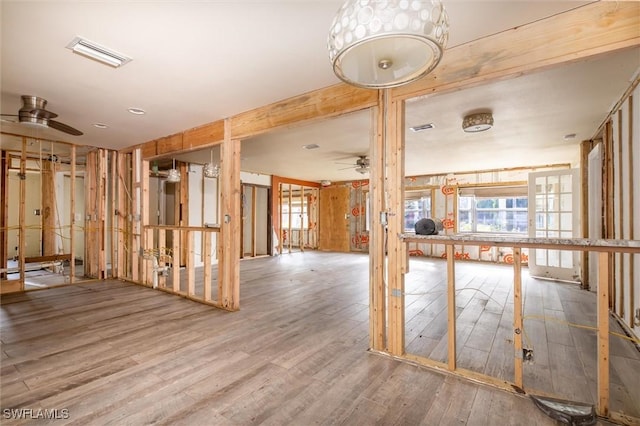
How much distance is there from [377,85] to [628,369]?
2.96 meters

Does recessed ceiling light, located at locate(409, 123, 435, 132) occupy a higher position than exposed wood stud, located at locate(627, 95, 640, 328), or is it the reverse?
recessed ceiling light, located at locate(409, 123, 435, 132)

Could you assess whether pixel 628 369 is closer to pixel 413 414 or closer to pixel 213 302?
pixel 413 414

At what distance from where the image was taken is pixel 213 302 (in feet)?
13.0

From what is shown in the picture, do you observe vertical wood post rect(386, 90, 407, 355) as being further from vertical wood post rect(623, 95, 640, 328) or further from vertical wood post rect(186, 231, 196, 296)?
vertical wood post rect(186, 231, 196, 296)

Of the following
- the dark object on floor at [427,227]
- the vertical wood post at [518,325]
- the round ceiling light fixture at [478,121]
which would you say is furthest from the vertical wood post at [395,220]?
the round ceiling light fixture at [478,121]

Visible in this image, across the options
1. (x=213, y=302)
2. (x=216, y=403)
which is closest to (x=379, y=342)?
(x=216, y=403)

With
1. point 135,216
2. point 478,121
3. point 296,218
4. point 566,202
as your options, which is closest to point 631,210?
point 478,121

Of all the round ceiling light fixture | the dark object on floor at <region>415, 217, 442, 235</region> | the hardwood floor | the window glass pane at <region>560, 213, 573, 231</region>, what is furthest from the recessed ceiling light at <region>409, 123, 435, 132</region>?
the window glass pane at <region>560, 213, 573, 231</region>

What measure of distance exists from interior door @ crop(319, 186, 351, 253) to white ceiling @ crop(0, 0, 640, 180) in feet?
17.3

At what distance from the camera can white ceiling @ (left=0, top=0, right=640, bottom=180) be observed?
1.87m

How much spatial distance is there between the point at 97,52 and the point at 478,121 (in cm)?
398

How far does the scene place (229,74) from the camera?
2686mm

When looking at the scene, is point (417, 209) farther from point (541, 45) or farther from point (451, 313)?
point (541, 45)

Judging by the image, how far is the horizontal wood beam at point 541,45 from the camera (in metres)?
1.72
